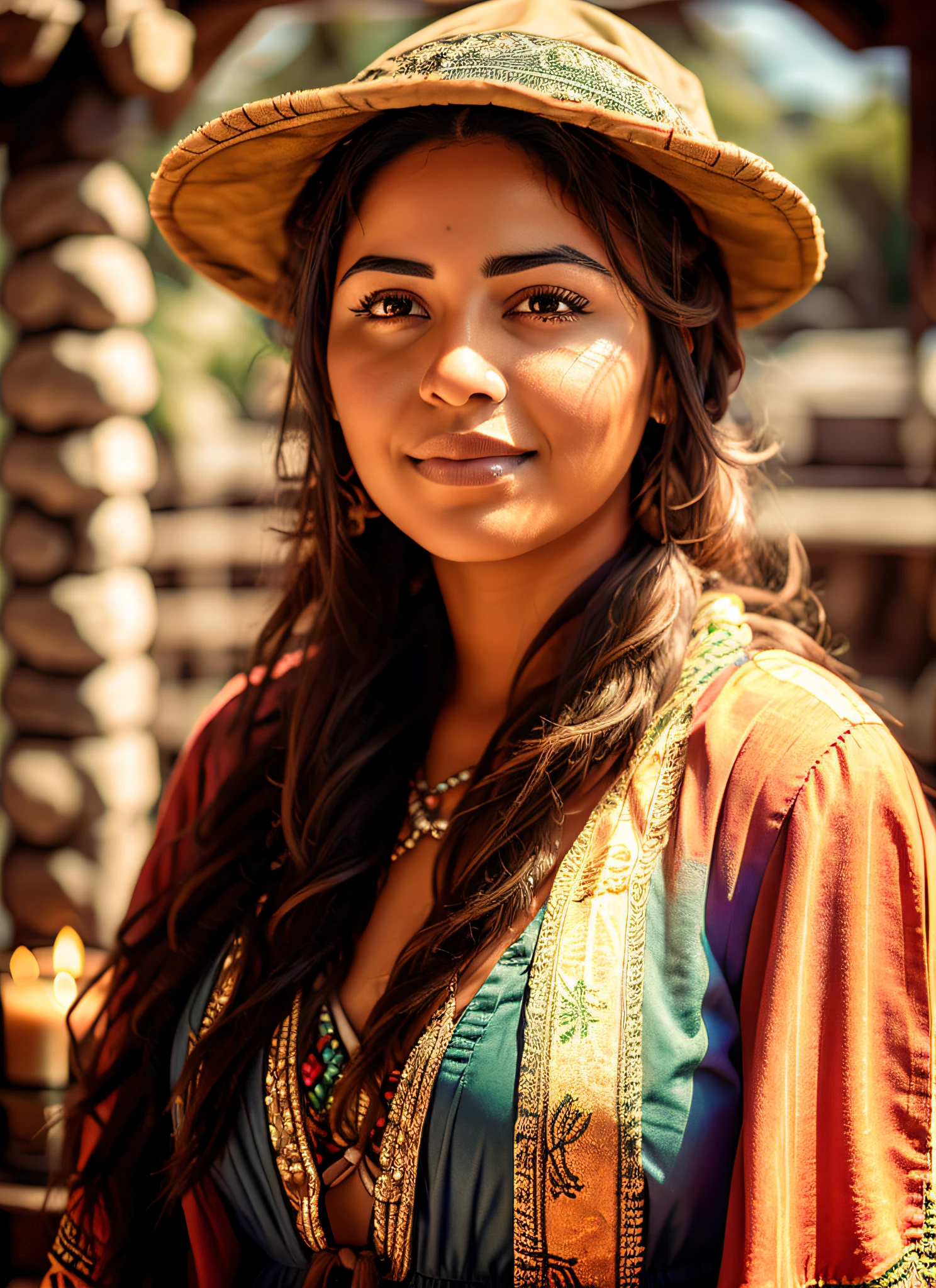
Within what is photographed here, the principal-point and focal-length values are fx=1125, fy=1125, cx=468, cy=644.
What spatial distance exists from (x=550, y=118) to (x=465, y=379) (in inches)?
10.8

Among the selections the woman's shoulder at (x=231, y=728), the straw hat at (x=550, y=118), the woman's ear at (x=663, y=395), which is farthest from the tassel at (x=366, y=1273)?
the straw hat at (x=550, y=118)

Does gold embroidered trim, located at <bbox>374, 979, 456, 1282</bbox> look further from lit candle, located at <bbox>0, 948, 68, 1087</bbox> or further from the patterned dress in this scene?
lit candle, located at <bbox>0, 948, 68, 1087</bbox>

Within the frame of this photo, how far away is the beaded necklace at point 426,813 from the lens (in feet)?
4.52

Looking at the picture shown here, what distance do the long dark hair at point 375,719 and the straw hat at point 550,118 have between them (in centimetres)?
4

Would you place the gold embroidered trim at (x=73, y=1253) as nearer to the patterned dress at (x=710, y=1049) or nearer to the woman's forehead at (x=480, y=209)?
the patterned dress at (x=710, y=1049)

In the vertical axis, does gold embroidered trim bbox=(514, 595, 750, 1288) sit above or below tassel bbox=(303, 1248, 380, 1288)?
above

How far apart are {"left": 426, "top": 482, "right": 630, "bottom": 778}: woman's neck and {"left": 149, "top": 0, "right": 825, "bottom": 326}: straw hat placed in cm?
34

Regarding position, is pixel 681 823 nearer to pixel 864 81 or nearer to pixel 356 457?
pixel 356 457

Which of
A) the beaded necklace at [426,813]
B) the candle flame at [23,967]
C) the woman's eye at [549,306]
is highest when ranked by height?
the woman's eye at [549,306]

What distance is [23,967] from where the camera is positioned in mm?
1631

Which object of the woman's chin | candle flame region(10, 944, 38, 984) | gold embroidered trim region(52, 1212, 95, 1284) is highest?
the woman's chin

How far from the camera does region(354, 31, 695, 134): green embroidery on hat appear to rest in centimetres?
110

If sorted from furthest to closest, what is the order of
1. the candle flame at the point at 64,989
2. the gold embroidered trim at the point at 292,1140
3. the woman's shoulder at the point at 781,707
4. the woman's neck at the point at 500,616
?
the candle flame at the point at 64,989, the woman's neck at the point at 500,616, the gold embroidered trim at the point at 292,1140, the woman's shoulder at the point at 781,707

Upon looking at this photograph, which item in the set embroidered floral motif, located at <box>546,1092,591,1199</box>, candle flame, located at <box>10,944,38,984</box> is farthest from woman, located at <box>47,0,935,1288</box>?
candle flame, located at <box>10,944,38,984</box>
